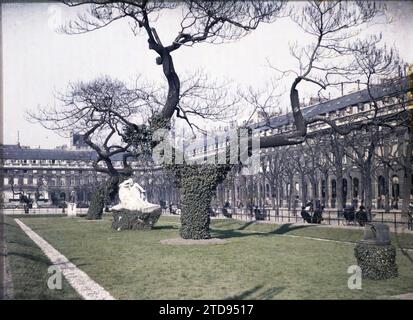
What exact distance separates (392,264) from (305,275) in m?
1.93

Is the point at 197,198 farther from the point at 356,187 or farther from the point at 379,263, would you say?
the point at 356,187

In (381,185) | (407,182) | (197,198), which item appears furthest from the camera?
(381,185)

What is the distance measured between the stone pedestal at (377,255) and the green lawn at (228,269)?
26 centimetres

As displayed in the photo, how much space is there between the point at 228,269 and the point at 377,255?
3.47 m

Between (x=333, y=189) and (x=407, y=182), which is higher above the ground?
(x=407, y=182)

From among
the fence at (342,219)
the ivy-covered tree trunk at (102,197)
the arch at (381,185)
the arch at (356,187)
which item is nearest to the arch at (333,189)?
the arch at (356,187)

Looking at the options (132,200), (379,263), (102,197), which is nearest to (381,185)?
(102,197)

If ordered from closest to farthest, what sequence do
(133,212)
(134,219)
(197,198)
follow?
(197,198), (134,219), (133,212)

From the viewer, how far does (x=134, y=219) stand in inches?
864

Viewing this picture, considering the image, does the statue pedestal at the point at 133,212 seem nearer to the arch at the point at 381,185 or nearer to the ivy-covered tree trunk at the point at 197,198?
the ivy-covered tree trunk at the point at 197,198

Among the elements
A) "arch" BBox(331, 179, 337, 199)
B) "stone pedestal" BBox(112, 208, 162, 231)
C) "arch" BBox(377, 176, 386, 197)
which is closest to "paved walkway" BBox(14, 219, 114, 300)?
"stone pedestal" BBox(112, 208, 162, 231)

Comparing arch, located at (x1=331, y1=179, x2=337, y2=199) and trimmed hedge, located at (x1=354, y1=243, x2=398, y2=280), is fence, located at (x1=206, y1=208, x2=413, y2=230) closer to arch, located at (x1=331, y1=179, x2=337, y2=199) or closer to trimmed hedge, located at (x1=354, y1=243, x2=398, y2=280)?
trimmed hedge, located at (x1=354, y1=243, x2=398, y2=280)
